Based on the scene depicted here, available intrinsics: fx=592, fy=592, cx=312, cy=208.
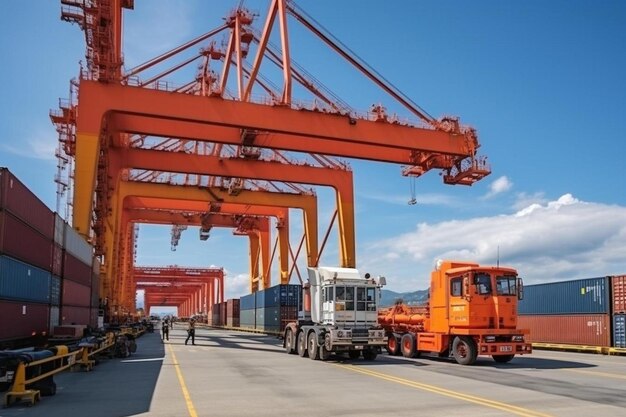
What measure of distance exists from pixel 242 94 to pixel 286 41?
135 inches

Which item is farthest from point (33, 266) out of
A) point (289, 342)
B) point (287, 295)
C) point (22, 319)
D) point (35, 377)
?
point (287, 295)

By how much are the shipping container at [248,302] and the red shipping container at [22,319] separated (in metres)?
37.4

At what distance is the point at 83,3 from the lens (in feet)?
79.2

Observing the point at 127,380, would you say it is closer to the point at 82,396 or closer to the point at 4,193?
the point at 82,396

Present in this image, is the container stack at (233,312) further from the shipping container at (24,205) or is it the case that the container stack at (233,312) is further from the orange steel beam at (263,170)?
the shipping container at (24,205)

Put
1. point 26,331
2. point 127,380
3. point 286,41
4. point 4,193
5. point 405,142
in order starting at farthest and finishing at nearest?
point 405,142, point 286,41, point 26,331, point 127,380, point 4,193

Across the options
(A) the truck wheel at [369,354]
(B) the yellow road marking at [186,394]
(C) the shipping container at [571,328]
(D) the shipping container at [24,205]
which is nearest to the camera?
(B) the yellow road marking at [186,394]

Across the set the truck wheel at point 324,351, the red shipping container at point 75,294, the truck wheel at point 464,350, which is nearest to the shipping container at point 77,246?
the red shipping container at point 75,294

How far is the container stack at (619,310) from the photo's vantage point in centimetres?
2611

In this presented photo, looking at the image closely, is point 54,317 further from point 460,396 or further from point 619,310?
point 619,310

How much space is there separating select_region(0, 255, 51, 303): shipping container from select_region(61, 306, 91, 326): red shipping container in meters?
3.12

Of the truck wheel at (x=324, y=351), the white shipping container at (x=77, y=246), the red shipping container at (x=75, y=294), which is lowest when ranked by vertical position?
the truck wheel at (x=324, y=351)

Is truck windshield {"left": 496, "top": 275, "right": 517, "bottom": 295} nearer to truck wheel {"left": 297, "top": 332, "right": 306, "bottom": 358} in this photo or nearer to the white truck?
the white truck

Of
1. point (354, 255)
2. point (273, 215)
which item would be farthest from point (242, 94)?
point (273, 215)
